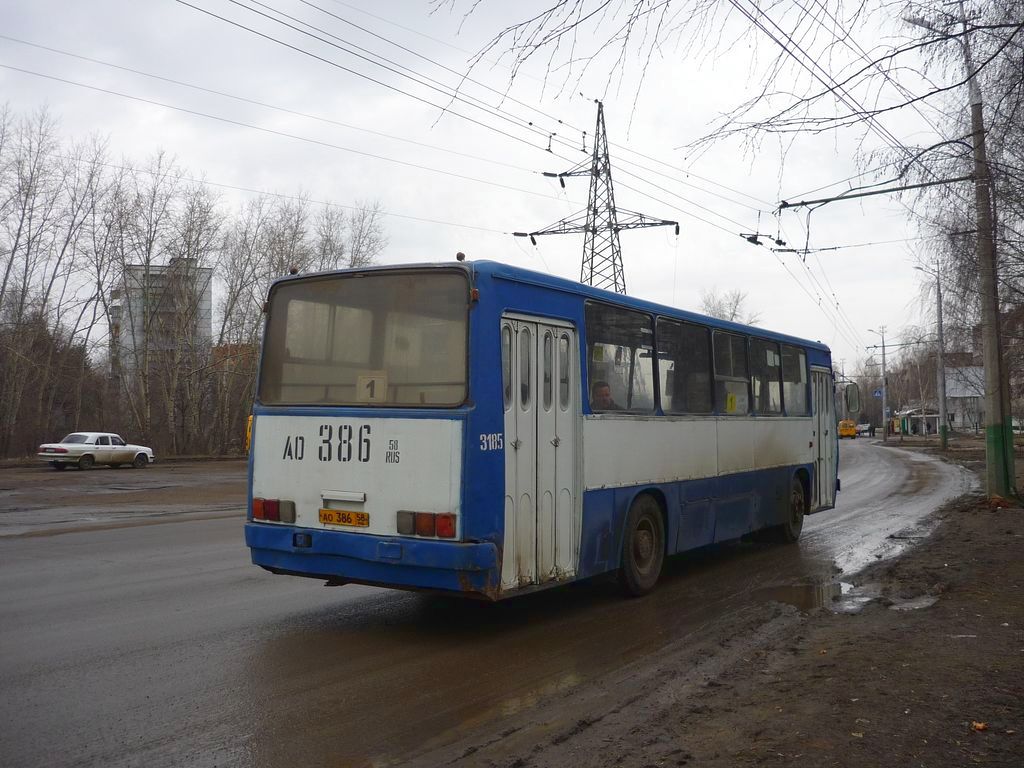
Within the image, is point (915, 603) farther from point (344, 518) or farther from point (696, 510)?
point (344, 518)

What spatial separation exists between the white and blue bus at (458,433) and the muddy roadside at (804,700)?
1384mm

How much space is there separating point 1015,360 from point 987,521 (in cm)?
2047

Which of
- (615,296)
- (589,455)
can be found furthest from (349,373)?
(615,296)

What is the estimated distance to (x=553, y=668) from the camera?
6.59 m

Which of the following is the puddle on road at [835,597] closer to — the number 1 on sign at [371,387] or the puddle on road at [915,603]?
the puddle on road at [915,603]

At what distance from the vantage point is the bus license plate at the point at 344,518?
23.9ft

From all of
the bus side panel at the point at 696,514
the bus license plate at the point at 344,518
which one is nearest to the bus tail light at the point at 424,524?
the bus license plate at the point at 344,518

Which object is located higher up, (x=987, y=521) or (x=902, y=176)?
(x=902, y=176)

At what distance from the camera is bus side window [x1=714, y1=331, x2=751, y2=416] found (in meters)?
11.2

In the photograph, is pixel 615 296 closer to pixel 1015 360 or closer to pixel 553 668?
pixel 553 668

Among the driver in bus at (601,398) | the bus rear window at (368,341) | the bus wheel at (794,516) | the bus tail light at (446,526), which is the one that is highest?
the bus rear window at (368,341)

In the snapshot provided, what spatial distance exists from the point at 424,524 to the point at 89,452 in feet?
110

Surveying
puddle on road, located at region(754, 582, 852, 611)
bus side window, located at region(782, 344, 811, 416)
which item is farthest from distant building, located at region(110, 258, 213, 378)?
puddle on road, located at region(754, 582, 852, 611)

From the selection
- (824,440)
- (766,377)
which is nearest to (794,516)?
(824,440)
